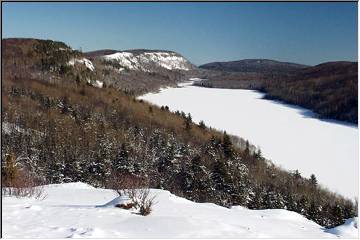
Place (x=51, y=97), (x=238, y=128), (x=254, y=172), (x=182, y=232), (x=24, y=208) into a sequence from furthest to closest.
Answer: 1. (x=238, y=128)
2. (x=51, y=97)
3. (x=254, y=172)
4. (x=24, y=208)
5. (x=182, y=232)

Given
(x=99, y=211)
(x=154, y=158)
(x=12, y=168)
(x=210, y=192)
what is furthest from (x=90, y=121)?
(x=99, y=211)

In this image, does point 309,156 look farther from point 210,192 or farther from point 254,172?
point 210,192

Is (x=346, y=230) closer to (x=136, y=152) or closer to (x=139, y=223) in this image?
(x=139, y=223)

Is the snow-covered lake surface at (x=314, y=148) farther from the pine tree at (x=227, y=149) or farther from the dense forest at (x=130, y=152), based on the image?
the pine tree at (x=227, y=149)

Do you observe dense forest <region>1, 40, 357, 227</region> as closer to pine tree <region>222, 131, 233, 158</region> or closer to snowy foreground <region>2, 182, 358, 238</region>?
pine tree <region>222, 131, 233, 158</region>

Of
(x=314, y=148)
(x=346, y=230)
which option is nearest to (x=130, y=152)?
(x=314, y=148)

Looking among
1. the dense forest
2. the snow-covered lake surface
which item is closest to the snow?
the dense forest

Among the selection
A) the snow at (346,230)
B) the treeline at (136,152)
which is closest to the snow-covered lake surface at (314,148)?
the treeline at (136,152)

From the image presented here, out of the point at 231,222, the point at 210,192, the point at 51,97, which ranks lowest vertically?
the point at 210,192
